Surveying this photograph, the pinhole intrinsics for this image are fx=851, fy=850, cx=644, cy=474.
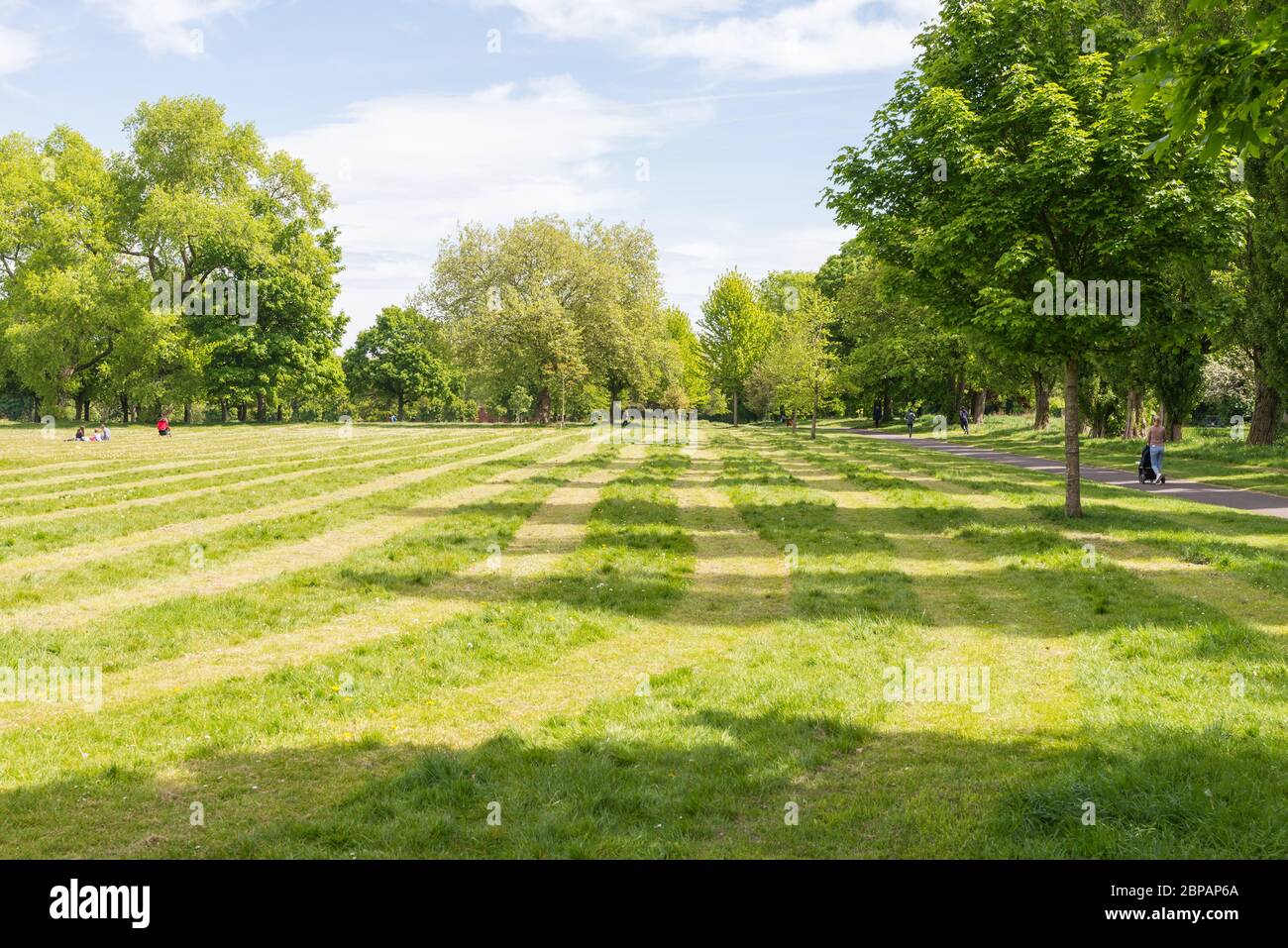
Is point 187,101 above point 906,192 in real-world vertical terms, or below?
above

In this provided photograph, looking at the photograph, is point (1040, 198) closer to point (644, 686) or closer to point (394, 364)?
point (644, 686)

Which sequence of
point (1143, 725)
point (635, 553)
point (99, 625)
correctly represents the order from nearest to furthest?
point (1143, 725)
point (99, 625)
point (635, 553)

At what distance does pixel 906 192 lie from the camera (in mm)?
18812

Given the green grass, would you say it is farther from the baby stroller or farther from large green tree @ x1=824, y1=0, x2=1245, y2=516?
large green tree @ x1=824, y1=0, x2=1245, y2=516

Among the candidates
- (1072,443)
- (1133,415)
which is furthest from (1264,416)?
(1072,443)

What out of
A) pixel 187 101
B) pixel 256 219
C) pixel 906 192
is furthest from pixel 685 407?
pixel 906 192

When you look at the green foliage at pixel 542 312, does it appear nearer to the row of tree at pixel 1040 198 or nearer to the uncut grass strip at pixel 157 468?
the uncut grass strip at pixel 157 468

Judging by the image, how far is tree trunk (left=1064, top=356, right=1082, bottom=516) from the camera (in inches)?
690

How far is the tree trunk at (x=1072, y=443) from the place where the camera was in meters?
17.5

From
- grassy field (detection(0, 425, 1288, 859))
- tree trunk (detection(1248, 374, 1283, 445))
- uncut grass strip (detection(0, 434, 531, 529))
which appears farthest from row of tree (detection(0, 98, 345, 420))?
tree trunk (detection(1248, 374, 1283, 445))

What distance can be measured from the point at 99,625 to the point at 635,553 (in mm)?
7780

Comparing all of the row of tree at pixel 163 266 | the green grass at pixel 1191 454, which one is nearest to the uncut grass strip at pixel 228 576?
the green grass at pixel 1191 454

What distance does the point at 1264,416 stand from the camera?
31.8m
